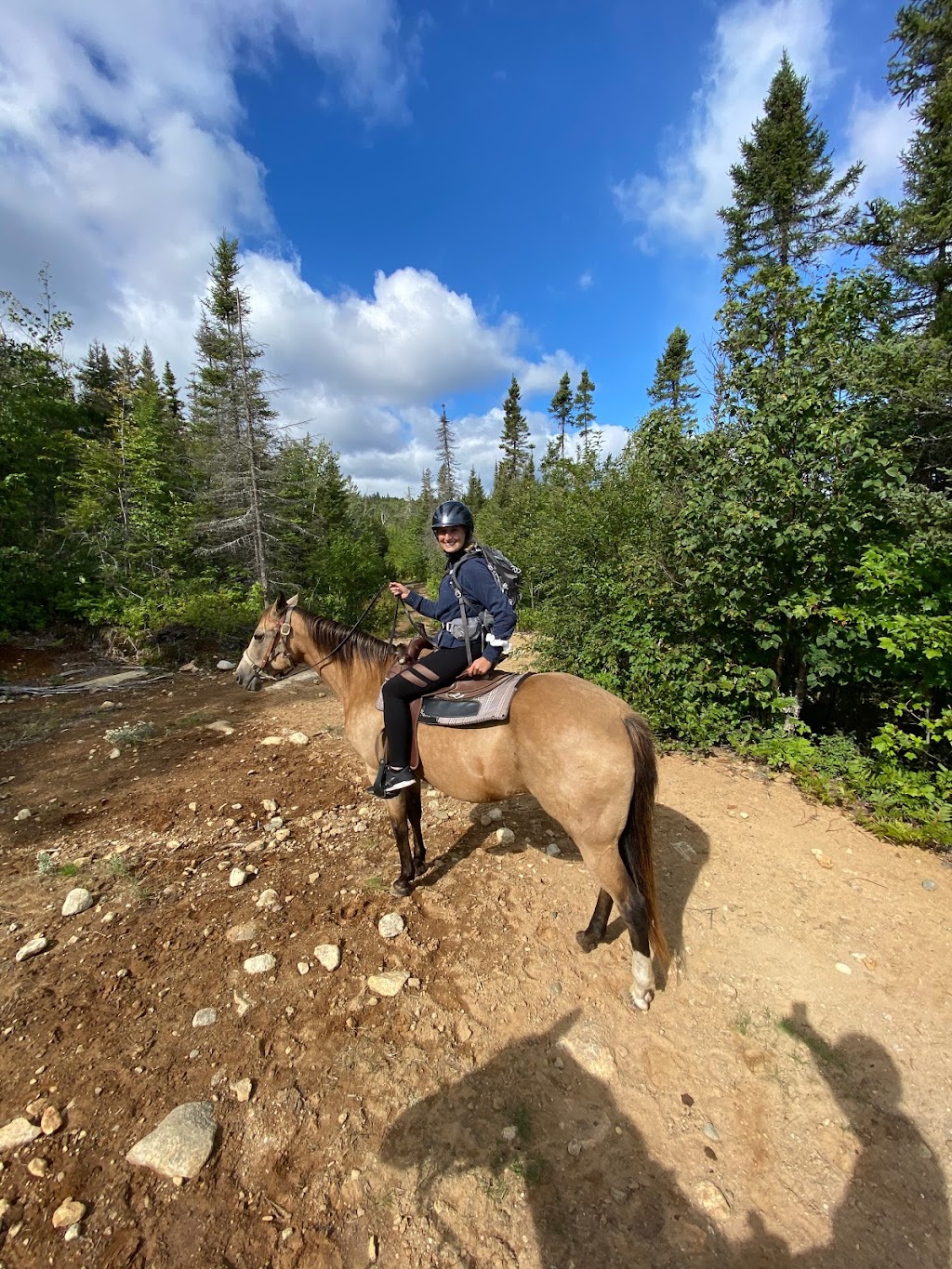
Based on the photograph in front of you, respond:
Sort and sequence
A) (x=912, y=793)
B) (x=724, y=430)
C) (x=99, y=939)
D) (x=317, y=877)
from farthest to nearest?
(x=724, y=430)
(x=912, y=793)
(x=317, y=877)
(x=99, y=939)

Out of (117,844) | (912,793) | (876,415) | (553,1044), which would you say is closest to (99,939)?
(117,844)

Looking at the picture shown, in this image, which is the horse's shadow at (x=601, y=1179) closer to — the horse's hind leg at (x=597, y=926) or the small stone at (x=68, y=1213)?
the horse's hind leg at (x=597, y=926)

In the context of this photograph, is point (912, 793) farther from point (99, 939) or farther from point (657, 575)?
point (99, 939)

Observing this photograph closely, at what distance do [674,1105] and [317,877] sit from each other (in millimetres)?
2991

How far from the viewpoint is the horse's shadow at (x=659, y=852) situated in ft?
12.5

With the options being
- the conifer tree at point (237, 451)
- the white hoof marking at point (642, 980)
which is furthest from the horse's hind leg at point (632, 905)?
the conifer tree at point (237, 451)

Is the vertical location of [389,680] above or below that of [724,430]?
below

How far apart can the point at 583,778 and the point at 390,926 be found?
1.97 m

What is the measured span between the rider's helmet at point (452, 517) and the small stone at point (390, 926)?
3.07m

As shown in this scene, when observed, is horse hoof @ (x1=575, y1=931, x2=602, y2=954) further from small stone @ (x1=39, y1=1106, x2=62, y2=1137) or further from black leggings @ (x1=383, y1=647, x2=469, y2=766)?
small stone @ (x1=39, y1=1106, x2=62, y2=1137)

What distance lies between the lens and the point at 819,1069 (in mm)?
2678

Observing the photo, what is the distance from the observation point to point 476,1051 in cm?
272

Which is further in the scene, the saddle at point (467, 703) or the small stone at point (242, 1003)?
the saddle at point (467, 703)

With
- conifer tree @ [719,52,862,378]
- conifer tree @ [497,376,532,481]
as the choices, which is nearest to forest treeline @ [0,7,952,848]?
conifer tree @ [719,52,862,378]
